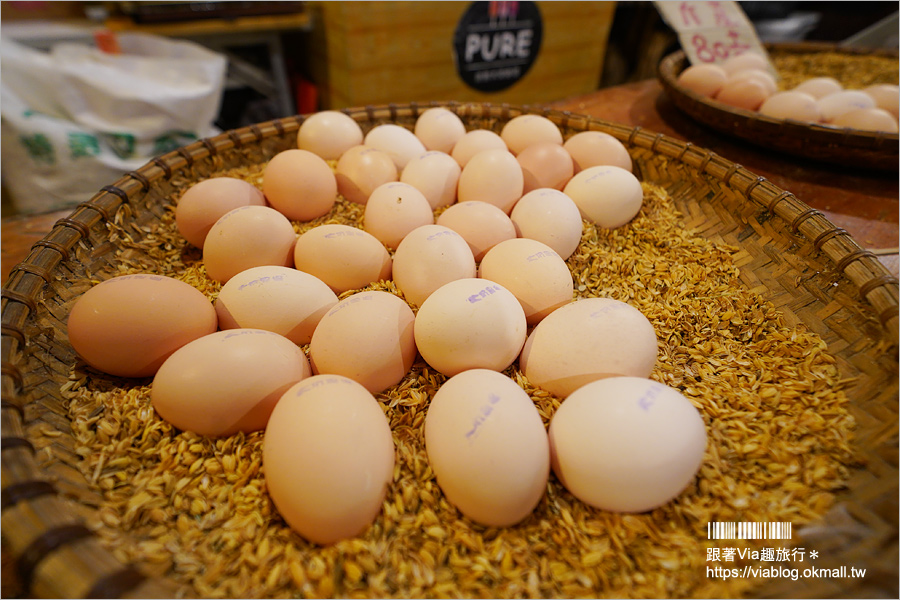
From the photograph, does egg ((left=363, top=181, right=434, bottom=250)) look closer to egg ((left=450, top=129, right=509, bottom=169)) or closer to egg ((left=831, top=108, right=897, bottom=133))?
egg ((left=450, top=129, right=509, bottom=169))

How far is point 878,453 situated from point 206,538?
1009 mm

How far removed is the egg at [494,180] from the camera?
117 cm

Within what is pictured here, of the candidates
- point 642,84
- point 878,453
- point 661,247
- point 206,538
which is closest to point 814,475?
point 878,453

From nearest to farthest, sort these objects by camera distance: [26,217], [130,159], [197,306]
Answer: [197,306], [26,217], [130,159]

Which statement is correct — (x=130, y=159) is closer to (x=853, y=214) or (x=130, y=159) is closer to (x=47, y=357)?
(x=47, y=357)

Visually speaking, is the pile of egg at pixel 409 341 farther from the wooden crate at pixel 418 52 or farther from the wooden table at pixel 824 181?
the wooden crate at pixel 418 52

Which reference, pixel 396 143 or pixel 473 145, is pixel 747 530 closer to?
pixel 473 145

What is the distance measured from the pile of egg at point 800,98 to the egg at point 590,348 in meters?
1.27

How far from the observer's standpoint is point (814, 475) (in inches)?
27.1

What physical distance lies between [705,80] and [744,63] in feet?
1.08

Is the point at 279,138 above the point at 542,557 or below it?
above

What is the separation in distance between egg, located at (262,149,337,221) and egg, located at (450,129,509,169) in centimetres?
38

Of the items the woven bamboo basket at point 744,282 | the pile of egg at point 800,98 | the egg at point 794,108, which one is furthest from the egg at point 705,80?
the woven bamboo basket at point 744,282

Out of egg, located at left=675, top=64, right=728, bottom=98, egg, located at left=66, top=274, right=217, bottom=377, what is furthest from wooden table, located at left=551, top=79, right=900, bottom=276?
egg, located at left=66, top=274, right=217, bottom=377
